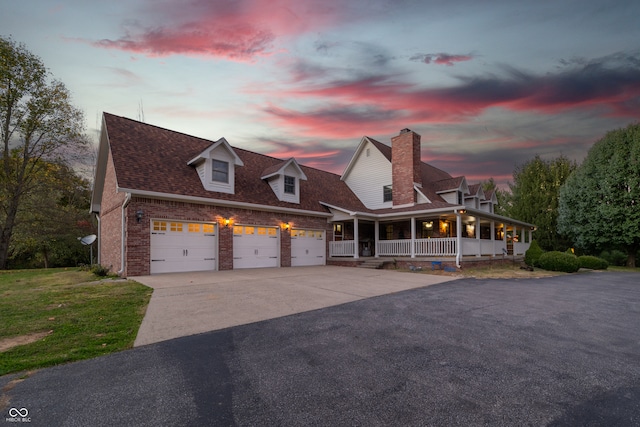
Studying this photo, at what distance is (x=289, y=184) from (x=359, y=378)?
1497cm

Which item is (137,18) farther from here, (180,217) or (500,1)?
(500,1)

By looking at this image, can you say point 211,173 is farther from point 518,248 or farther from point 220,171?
point 518,248

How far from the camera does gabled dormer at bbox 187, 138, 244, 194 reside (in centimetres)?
1405

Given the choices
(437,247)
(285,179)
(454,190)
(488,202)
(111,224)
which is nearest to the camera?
(111,224)

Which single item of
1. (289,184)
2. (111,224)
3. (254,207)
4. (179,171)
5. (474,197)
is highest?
(179,171)

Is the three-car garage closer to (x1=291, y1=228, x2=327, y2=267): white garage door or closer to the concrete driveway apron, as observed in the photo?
(x1=291, y1=228, x2=327, y2=267): white garage door

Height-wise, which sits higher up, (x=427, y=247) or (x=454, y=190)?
(x=454, y=190)

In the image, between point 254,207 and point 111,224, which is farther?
point 254,207

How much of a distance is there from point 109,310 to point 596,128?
31.8 meters

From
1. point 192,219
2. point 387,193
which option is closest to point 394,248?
point 387,193

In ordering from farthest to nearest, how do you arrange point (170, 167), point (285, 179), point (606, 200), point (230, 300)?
point (606, 200) < point (285, 179) < point (170, 167) < point (230, 300)

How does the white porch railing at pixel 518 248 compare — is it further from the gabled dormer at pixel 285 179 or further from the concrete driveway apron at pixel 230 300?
the gabled dormer at pixel 285 179

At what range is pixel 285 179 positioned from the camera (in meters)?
17.4

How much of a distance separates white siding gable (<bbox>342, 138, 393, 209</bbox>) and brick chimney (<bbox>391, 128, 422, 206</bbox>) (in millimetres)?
964
